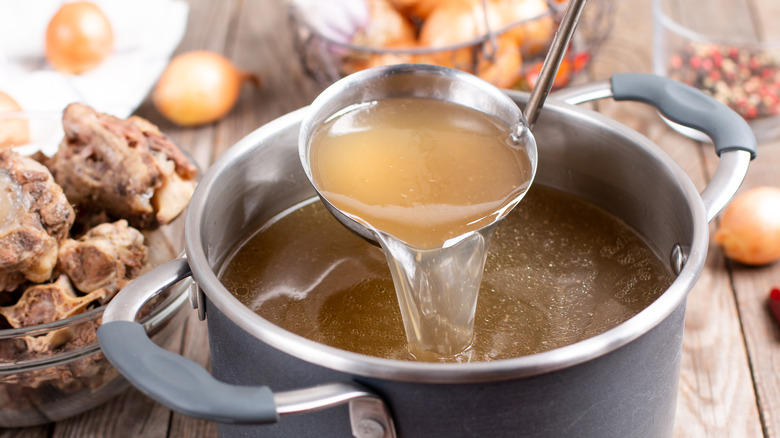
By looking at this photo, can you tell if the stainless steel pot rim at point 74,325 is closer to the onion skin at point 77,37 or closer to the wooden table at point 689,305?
the wooden table at point 689,305

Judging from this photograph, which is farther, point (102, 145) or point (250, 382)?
point (102, 145)

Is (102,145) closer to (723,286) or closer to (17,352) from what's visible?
(17,352)

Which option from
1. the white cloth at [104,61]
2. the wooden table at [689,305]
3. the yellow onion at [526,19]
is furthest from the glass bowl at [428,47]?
the white cloth at [104,61]

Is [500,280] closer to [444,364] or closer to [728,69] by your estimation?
[444,364]

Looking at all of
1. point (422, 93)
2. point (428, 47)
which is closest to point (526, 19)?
point (428, 47)

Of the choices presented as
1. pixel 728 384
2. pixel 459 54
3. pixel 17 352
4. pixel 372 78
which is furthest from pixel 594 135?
pixel 17 352

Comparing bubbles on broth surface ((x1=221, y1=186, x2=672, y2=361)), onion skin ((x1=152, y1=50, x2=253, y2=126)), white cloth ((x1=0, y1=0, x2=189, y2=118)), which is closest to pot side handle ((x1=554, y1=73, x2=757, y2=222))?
bubbles on broth surface ((x1=221, y1=186, x2=672, y2=361))
